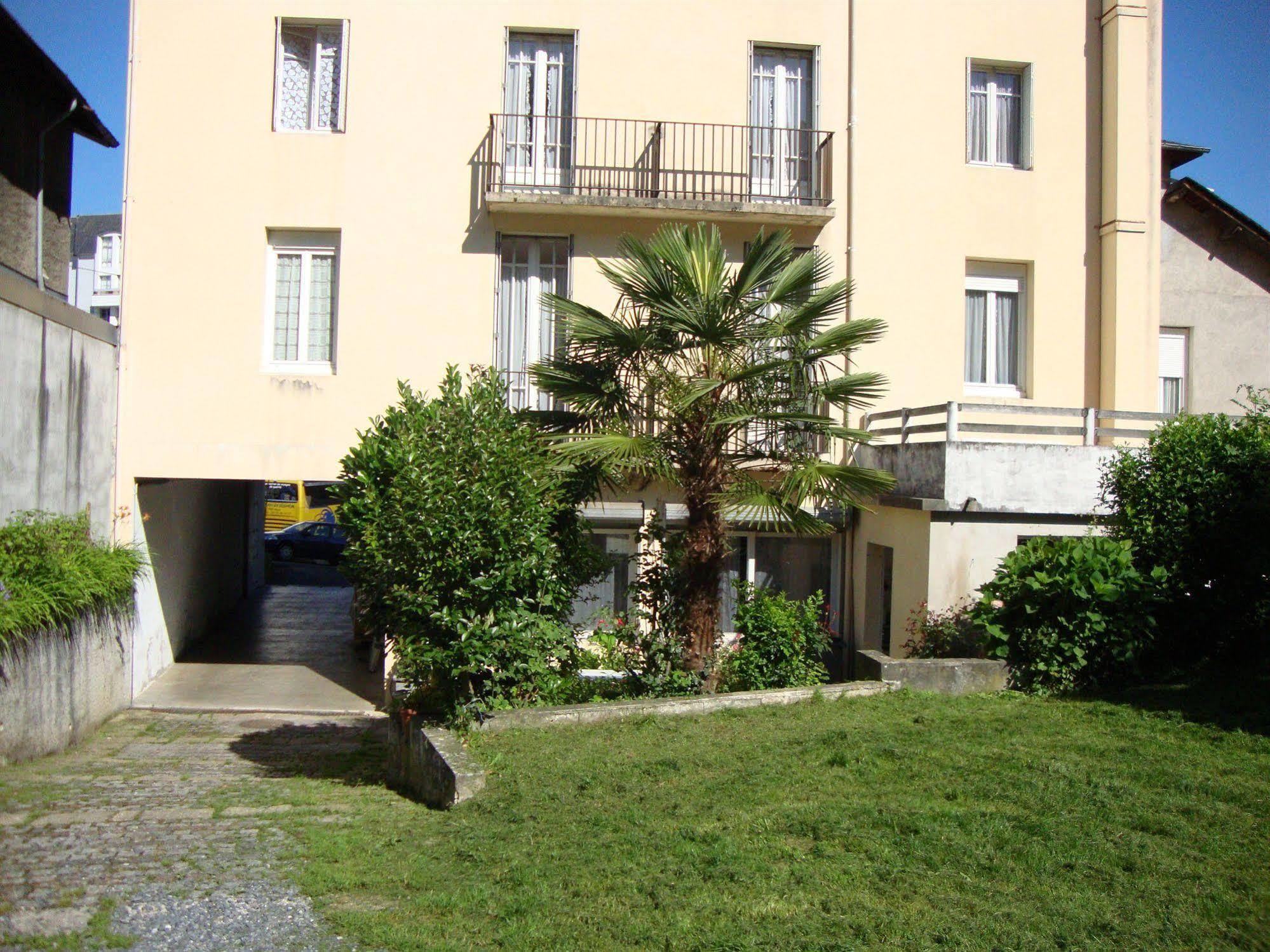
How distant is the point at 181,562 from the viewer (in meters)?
16.7

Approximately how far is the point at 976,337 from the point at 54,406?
11254 mm

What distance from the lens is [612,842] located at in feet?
20.7

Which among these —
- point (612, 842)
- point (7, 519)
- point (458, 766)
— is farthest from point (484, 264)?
point (612, 842)

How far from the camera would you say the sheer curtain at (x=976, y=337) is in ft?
49.3

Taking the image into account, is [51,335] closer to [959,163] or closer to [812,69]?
[812,69]

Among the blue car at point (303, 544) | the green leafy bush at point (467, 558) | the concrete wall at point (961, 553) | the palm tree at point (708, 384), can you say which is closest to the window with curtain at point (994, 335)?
the concrete wall at point (961, 553)

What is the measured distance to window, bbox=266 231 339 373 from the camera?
14164 millimetres

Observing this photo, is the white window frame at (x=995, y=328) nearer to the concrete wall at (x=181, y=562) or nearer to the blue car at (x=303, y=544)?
the concrete wall at (x=181, y=562)

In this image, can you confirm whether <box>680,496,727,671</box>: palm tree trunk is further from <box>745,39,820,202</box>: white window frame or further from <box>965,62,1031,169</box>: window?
<box>965,62,1031,169</box>: window

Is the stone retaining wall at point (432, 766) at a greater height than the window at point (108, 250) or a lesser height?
lesser

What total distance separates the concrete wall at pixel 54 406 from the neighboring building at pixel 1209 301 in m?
14.7

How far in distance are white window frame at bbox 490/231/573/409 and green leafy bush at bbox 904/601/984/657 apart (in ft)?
18.1

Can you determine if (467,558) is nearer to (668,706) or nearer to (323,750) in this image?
(668,706)

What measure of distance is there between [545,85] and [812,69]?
11.6 feet
